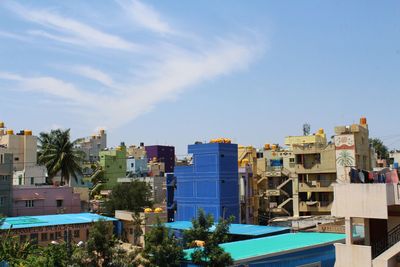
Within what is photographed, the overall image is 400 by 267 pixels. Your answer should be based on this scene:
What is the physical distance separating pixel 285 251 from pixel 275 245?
1875 millimetres

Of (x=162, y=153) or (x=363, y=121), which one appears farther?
(x=162, y=153)

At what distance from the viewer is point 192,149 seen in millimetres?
41844

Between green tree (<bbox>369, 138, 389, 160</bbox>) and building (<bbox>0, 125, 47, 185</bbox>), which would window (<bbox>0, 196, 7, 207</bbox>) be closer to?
building (<bbox>0, 125, 47, 185</bbox>)

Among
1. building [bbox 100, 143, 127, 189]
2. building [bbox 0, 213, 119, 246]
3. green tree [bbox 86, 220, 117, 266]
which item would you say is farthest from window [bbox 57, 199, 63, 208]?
building [bbox 100, 143, 127, 189]

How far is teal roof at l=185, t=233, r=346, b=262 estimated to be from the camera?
2152cm

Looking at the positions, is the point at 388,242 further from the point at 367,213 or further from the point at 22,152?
the point at 22,152

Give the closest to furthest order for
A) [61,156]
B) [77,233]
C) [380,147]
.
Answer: [77,233] → [61,156] → [380,147]

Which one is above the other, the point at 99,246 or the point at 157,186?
the point at 157,186

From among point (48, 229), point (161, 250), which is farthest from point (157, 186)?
point (161, 250)

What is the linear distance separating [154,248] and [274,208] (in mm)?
44203

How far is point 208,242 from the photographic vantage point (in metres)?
18.6

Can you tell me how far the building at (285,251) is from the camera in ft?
69.2

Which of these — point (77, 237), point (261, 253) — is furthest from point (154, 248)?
point (77, 237)

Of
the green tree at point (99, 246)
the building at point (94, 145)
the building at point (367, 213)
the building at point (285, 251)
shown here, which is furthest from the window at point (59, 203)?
the building at point (94, 145)
